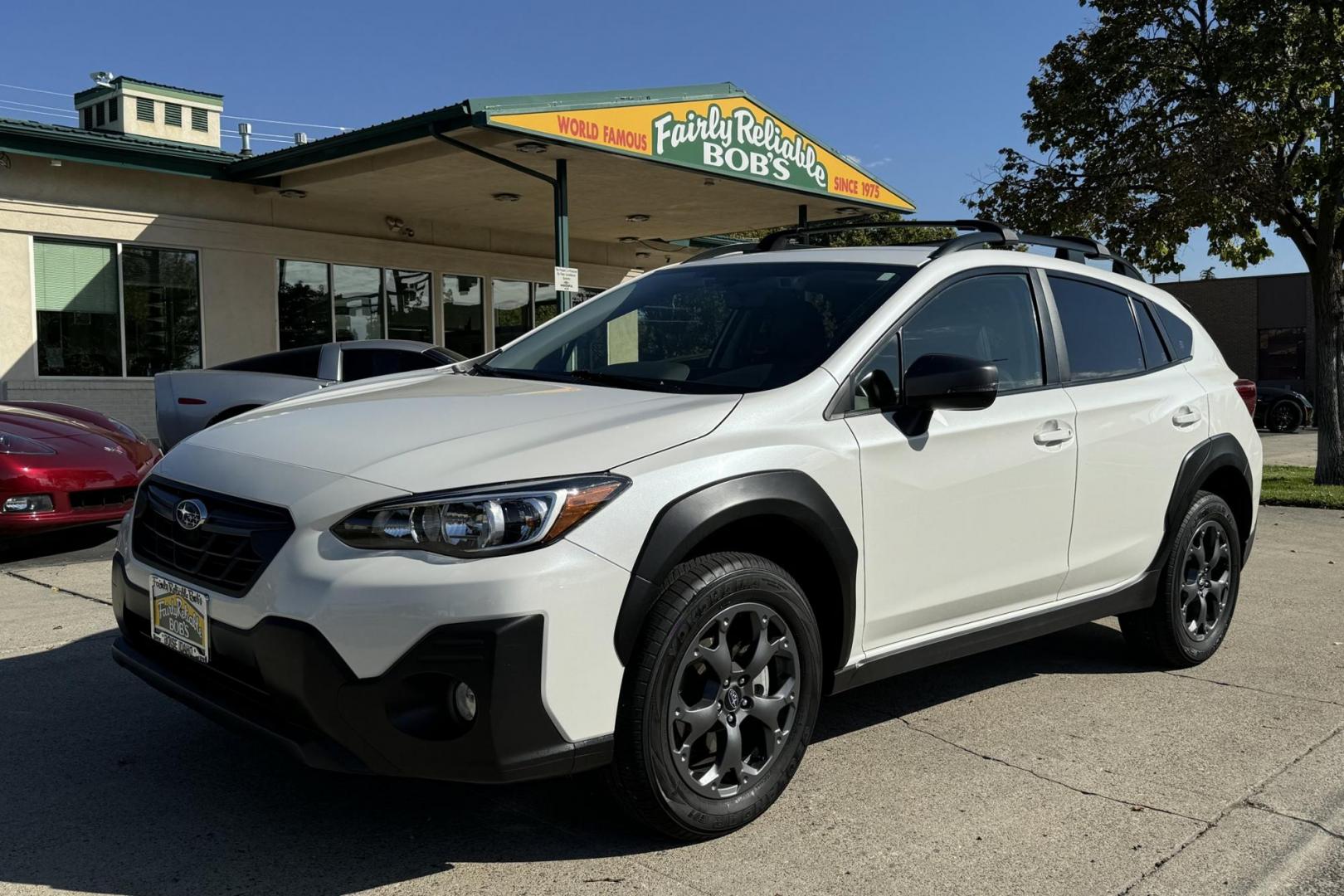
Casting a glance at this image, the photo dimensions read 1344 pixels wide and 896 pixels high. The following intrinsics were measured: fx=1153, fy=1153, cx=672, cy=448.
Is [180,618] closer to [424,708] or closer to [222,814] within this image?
[222,814]

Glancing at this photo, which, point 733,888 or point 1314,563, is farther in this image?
point 1314,563

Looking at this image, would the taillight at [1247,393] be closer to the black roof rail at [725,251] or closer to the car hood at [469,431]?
the black roof rail at [725,251]

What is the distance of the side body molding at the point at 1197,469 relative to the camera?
4715 millimetres

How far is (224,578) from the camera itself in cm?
295

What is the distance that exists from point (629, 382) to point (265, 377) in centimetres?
799

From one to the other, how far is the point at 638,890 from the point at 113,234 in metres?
14.8

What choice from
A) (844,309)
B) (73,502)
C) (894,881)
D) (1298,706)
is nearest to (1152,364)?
(1298,706)

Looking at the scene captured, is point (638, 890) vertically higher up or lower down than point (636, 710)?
lower down

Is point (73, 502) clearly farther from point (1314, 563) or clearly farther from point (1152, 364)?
point (1314, 563)

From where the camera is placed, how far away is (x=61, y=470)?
719 cm

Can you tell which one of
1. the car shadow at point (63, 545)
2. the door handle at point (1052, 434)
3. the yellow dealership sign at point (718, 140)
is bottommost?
the car shadow at point (63, 545)

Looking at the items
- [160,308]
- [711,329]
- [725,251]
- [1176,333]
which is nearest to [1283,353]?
[160,308]

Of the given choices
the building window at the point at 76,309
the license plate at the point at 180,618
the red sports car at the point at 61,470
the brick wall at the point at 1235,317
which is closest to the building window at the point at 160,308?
the building window at the point at 76,309

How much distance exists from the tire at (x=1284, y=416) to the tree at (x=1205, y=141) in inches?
520
